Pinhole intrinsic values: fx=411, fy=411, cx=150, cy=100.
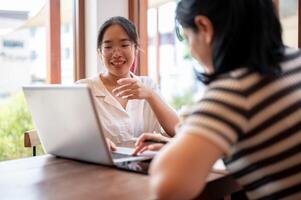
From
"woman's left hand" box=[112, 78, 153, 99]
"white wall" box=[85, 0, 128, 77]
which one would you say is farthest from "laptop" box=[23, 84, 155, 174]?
"white wall" box=[85, 0, 128, 77]

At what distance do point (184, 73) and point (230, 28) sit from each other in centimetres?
224

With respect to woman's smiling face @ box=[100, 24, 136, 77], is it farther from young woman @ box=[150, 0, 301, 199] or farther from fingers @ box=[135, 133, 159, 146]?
young woman @ box=[150, 0, 301, 199]

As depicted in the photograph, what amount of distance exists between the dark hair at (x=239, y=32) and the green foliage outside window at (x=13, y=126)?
206cm

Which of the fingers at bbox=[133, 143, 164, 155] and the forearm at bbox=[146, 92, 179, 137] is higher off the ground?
the forearm at bbox=[146, 92, 179, 137]

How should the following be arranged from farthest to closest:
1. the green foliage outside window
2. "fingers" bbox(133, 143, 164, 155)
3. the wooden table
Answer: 1. the green foliage outside window
2. "fingers" bbox(133, 143, 164, 155)
3. the wooden table

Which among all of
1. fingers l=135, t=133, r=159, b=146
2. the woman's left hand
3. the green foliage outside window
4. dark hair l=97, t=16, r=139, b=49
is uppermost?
dark hair l=97, t=16, r=139, b=49

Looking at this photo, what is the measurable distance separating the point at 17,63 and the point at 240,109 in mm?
2292

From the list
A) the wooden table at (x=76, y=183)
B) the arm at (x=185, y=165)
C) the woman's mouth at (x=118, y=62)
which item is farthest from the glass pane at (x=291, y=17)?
the arm at (x=185, y=165)

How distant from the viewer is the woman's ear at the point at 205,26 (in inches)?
31.1

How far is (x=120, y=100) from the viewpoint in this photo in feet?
6.68

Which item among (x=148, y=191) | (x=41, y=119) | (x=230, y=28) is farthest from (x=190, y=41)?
(x=41, y=119)

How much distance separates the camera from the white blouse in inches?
76.0

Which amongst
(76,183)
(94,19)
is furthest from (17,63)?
(76,183)

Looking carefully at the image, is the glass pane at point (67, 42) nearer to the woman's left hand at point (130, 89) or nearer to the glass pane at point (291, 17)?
the woman's left hand at point (130, 89)
